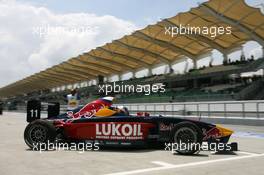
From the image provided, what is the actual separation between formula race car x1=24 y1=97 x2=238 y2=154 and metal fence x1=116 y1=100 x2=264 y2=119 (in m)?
11.7

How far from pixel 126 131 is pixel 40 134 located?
2047 mm

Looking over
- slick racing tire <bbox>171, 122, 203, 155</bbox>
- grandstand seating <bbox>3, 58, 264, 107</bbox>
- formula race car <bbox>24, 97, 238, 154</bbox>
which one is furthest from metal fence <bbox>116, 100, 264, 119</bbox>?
slick racing tire <bbox>171, 122, 203, 155</bbox>

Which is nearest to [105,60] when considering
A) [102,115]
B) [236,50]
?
[236,50]

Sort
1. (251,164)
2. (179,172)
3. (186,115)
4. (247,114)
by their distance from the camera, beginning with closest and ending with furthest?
(179,172)
(251,164)
(247,114)
(186,115)

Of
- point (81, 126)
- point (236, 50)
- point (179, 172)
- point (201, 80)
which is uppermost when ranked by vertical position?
point (236, 50)

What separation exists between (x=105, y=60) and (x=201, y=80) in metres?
18.6

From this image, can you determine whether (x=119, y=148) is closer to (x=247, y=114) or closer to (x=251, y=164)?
(x=251, y=164)

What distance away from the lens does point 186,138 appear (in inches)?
320

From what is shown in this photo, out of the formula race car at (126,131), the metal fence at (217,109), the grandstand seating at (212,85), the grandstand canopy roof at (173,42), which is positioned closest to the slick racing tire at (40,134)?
the formula race car at (126,131)

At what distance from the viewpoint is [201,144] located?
8.09 m

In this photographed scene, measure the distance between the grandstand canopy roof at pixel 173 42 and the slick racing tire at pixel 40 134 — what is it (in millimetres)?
29889

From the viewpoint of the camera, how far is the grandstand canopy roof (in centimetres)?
3834

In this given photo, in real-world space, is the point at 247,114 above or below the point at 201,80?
below

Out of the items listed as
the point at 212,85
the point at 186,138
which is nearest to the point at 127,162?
the point at 186,138
